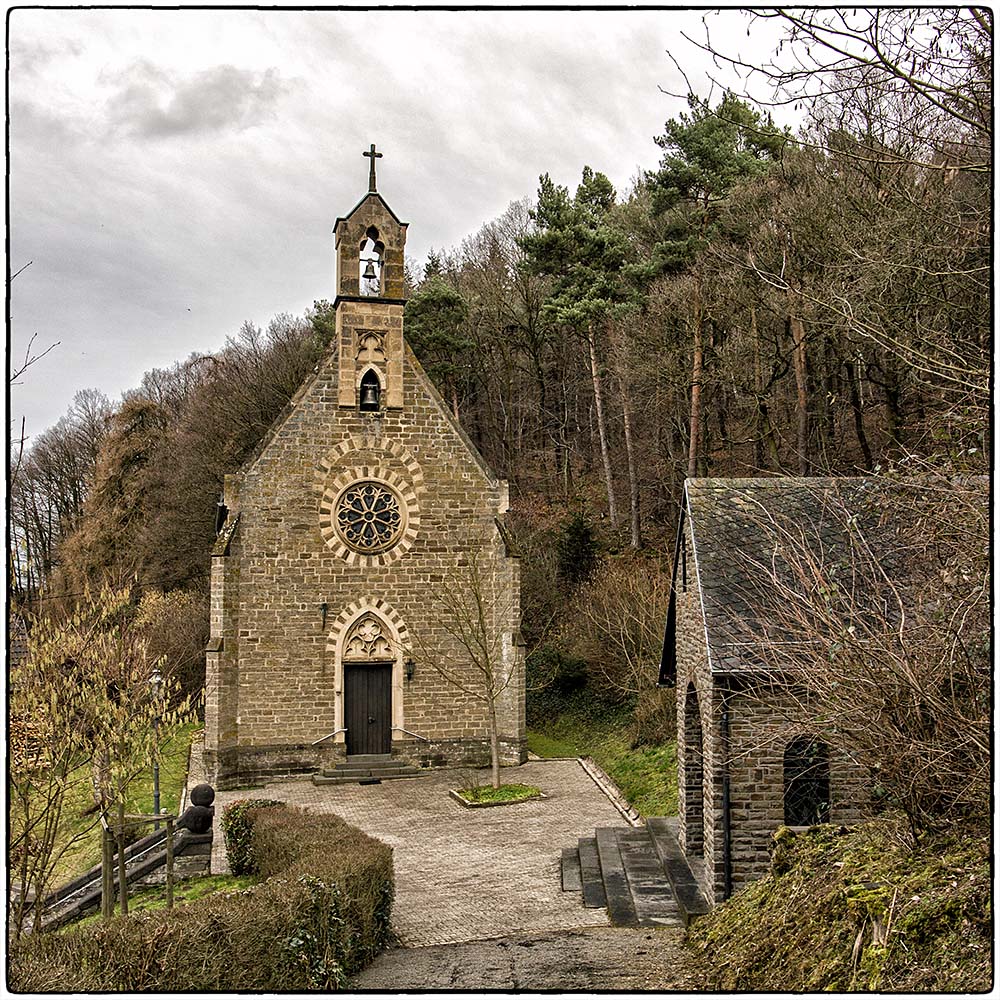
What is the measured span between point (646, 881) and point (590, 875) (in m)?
1.07

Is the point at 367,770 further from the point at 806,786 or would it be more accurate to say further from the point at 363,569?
the point at 806,786

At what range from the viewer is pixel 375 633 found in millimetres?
21219

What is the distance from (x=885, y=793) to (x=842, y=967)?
2.03 m

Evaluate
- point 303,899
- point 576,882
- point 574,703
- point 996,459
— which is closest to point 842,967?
point 996,459

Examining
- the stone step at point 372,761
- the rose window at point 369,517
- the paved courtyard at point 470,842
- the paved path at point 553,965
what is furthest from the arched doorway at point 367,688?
the paved path at point 553,965

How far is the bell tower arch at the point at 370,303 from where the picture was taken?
2152 cm

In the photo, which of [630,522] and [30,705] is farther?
[630,522]

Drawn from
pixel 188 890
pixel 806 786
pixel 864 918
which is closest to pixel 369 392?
pixel 188 890

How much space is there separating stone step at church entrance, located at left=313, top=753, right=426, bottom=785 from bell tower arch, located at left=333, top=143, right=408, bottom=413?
7.81m

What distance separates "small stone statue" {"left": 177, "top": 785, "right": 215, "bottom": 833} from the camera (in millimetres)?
15008

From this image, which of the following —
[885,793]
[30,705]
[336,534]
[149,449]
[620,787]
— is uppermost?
[149,449]

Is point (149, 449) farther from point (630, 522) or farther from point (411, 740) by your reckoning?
point (411, 740)

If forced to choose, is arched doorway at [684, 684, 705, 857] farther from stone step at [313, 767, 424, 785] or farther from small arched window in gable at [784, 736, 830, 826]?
stone step at [313, 767, 424, 785]

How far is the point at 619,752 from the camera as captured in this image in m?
22.2
